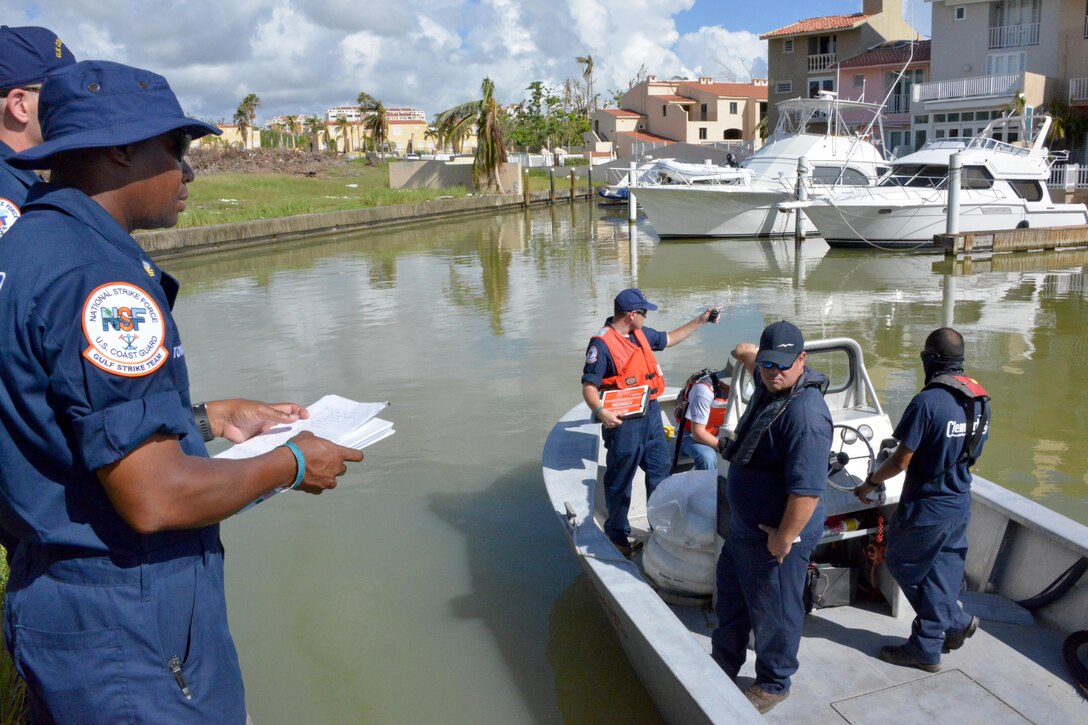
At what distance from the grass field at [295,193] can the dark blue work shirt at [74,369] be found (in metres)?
27.6

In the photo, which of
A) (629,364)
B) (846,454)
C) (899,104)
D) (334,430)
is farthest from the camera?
(899,104)

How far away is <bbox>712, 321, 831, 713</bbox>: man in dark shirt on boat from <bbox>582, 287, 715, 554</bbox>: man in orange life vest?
1440 mm

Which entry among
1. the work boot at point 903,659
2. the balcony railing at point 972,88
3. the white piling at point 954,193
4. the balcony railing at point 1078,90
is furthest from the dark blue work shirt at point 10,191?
the balcony railing at point 1078,90

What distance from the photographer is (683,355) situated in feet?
36.8

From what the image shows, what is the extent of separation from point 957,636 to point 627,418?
201 cm

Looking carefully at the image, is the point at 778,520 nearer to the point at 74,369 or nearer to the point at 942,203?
the point at 74,369

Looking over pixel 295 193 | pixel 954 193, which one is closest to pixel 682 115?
pixel 295 193

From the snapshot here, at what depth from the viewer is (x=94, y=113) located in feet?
5.64

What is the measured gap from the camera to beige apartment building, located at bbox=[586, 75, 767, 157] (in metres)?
64.7

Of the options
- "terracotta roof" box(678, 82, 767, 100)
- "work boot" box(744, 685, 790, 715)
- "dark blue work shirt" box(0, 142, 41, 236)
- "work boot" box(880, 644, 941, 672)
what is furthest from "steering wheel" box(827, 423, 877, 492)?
"terracotta roof" box(678, 82, 767, 100)

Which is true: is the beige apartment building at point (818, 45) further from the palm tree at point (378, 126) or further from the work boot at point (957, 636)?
the work boot at point (957, 636)

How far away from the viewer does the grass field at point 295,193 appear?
31859mm

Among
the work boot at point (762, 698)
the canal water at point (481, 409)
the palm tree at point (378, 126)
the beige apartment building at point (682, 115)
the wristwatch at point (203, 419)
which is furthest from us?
the palm tree at point (378, 126)

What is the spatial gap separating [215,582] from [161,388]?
50cm
